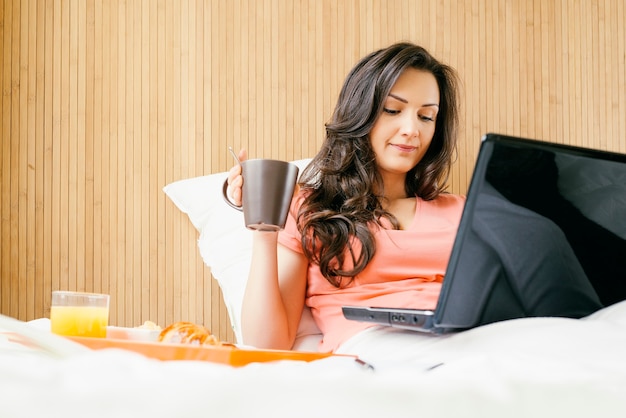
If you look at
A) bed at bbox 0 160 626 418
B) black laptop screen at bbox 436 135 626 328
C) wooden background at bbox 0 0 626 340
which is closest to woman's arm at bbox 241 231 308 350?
black laptop screen at bbox 436 135 626 328

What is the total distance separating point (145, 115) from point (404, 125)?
0.82 m

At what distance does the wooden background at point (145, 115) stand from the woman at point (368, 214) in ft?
1.57

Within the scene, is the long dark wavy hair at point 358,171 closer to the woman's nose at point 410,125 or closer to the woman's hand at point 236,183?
the woman's nose at point 410,125

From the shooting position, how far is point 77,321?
0.89 metres

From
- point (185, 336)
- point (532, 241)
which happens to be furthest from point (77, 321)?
point (532, 241)

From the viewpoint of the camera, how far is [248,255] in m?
1.67

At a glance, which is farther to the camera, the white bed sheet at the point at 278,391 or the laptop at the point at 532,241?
the laptop at the point at 532,241

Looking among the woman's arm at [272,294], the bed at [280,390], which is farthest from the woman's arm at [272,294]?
the bed at [280,390]

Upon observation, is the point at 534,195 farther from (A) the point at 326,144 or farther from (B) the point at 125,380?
(A) the point at 326,144

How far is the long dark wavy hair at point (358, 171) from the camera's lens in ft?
4.31

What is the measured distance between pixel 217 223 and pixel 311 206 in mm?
465

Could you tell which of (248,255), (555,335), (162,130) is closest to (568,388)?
(555,335)

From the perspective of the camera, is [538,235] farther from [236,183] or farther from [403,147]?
[403,147]

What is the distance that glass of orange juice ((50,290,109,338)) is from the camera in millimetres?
881
